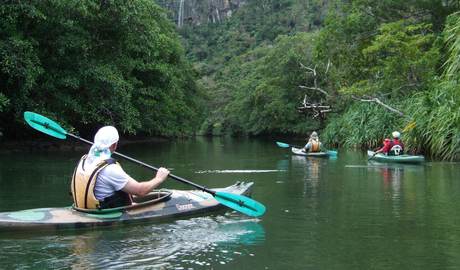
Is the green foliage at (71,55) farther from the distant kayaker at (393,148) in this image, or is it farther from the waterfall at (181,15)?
the waterfall at (181,15)

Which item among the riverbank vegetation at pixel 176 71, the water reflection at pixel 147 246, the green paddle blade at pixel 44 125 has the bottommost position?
the water reflection at pixel 147 246

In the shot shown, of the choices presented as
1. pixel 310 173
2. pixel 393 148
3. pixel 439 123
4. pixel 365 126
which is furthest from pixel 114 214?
pixel 365 126

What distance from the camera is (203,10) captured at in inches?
4026

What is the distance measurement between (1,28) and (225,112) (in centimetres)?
3991

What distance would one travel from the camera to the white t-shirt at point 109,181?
6305 mm

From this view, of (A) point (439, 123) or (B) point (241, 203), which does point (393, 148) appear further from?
(B) point (241, 203)

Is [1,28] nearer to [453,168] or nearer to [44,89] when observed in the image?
[44,89]

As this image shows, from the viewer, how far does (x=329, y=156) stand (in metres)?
18.6

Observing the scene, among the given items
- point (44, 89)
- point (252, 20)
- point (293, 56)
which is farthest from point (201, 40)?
point (44, 89)

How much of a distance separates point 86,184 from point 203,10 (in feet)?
323

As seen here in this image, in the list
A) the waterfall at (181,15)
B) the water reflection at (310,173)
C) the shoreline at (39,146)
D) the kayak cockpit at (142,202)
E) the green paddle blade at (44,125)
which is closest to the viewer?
the kayak cockpit at (142,202)

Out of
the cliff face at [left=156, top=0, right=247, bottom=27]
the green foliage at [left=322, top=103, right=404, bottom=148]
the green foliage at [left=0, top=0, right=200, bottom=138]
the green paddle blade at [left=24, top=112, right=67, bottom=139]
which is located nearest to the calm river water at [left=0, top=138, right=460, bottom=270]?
the green paddle blade at [left=24, top=112, right=67, bottom=139]

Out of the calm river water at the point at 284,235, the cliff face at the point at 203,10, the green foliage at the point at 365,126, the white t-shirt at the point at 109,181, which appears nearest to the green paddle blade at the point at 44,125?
the calm river water at the point at 284,235

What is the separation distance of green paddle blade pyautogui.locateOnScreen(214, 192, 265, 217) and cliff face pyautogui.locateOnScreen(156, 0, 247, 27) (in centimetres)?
9538
